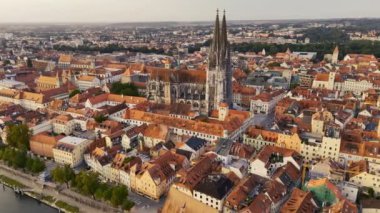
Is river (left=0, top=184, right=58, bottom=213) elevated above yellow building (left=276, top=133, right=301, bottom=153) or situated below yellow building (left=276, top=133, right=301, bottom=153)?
below

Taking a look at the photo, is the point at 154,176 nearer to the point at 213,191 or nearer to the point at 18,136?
the point at 213,191

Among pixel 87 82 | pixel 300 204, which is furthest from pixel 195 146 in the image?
pixel 87 82

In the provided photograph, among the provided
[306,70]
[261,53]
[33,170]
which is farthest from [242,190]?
[261,53]

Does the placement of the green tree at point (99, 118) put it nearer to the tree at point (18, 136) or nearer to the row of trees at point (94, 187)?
the tree at point (18, 136)

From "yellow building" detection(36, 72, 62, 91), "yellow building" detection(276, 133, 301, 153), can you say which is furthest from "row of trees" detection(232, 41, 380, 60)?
"yellow building" detection(276, 133, 301, 153)

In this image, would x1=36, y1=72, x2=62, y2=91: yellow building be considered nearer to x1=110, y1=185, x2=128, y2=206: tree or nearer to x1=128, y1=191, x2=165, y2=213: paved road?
x1=128, y1=191, x2=165, y2=213: paved road

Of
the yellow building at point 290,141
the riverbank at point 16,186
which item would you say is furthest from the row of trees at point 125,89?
the yellow building at point 290,141

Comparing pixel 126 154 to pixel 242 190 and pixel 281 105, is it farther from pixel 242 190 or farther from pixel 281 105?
pixel 281 105
